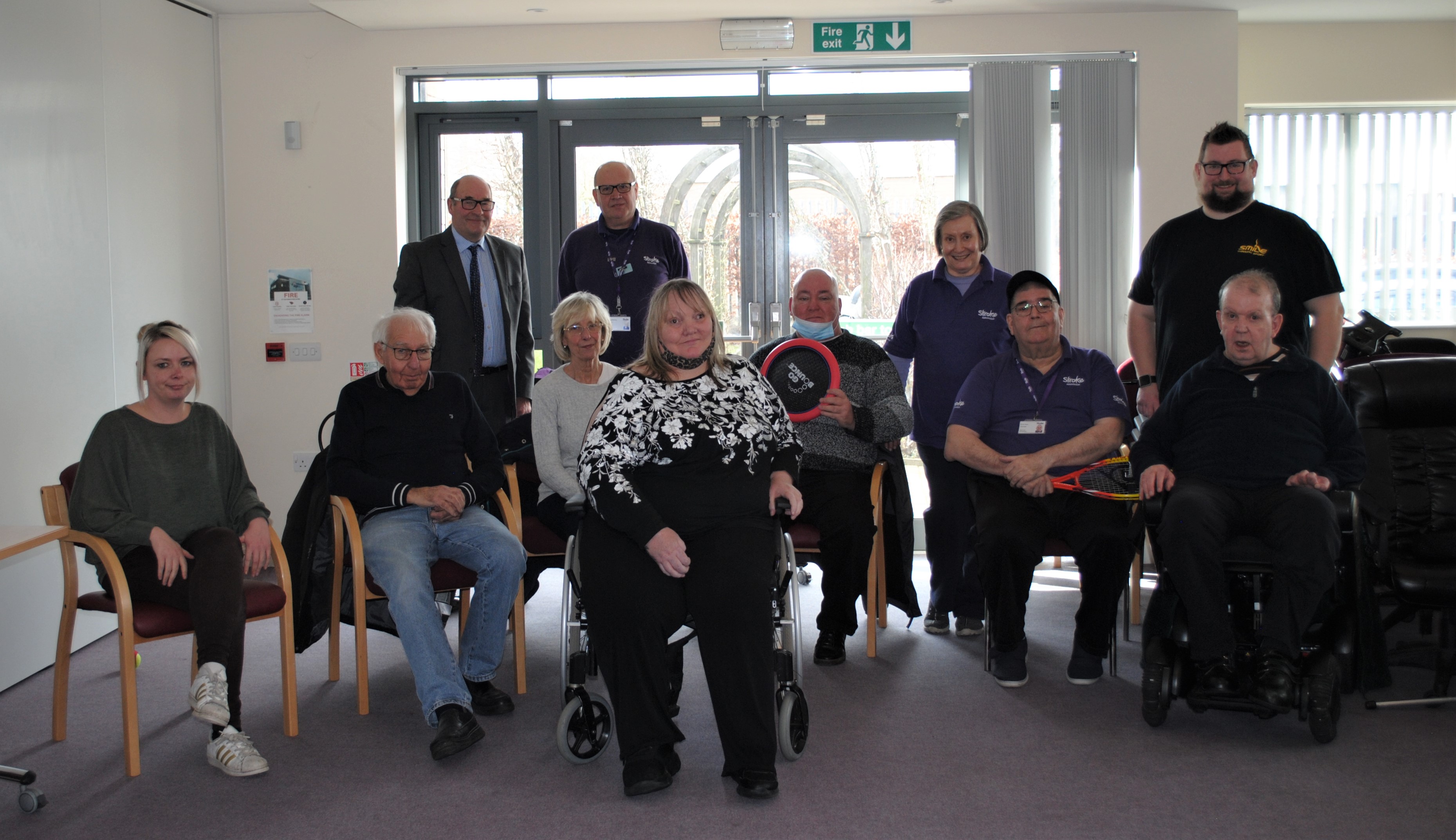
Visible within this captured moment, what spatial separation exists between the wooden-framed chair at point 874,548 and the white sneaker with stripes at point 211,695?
1754 mm

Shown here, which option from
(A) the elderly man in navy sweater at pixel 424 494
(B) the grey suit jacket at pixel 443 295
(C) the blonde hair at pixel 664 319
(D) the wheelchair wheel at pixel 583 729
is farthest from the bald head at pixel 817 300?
(D) the wheelchair wheel at pixel 583 729

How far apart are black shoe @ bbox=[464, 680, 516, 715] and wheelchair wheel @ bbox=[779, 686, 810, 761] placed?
921mm

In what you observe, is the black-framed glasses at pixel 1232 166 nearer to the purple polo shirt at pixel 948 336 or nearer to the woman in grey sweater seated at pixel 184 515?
the purple polo shirt at pixel 948 336

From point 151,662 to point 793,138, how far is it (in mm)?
3990

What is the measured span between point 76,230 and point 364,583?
2.07 m

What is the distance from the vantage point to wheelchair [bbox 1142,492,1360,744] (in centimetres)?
284

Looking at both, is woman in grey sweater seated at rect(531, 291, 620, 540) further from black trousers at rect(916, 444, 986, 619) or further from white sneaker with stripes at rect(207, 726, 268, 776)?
black trousers at rect(916, 444, 986, 619)

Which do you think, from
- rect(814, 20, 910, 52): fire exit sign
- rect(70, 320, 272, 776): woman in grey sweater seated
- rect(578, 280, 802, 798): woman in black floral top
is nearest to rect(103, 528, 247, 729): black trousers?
rect(70, 320, 272, 776): woman in grey sweater seated

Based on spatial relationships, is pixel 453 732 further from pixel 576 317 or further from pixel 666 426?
pixel 576 317

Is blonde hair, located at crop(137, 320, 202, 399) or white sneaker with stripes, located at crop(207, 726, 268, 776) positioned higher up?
blonde hair, located at crop(137, 320, 202, 399)

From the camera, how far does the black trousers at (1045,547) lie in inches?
131

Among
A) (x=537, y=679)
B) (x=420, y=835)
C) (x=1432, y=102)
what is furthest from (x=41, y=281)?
(x=1432, y=102)

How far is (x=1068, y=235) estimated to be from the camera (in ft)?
18.0

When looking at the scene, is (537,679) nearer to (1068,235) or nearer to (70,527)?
(70,527)
